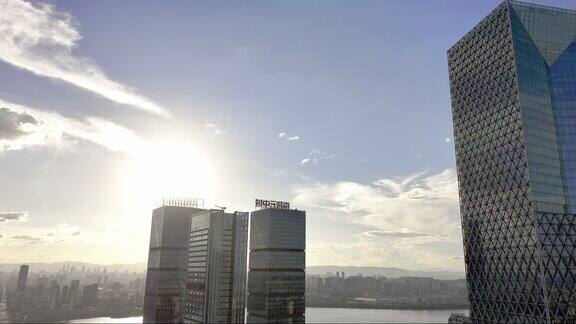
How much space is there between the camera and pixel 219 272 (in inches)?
6973

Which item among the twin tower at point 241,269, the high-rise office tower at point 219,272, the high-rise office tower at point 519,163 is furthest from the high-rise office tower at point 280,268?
the high-rise office tower at point 519,163

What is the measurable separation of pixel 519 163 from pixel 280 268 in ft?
376

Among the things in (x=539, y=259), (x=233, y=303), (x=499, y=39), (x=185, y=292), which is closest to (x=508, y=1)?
(x=499, y=39)

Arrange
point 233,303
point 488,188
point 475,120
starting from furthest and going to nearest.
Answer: point 233,303
point 475,120
point 488,188

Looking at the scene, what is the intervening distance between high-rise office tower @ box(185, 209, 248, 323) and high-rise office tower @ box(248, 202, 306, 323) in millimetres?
14055

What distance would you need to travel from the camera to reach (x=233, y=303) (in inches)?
6855

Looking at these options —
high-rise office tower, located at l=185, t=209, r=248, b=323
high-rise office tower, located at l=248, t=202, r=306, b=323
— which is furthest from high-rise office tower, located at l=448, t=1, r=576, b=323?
high-rise office tower, located at l=185, t=209, r=248, b=323

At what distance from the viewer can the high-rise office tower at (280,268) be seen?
187500 millimetres

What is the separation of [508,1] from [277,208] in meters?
126

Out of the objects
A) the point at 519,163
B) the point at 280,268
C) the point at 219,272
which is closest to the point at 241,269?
the point at 219,272

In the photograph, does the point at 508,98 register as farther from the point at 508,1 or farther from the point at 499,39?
the point at 508,1

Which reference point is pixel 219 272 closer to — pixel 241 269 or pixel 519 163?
pixel 241 269

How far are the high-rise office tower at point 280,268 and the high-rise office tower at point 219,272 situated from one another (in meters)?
14.1

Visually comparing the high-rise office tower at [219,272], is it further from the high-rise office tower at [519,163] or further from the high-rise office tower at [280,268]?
the high-rise office tower at [519,163]
